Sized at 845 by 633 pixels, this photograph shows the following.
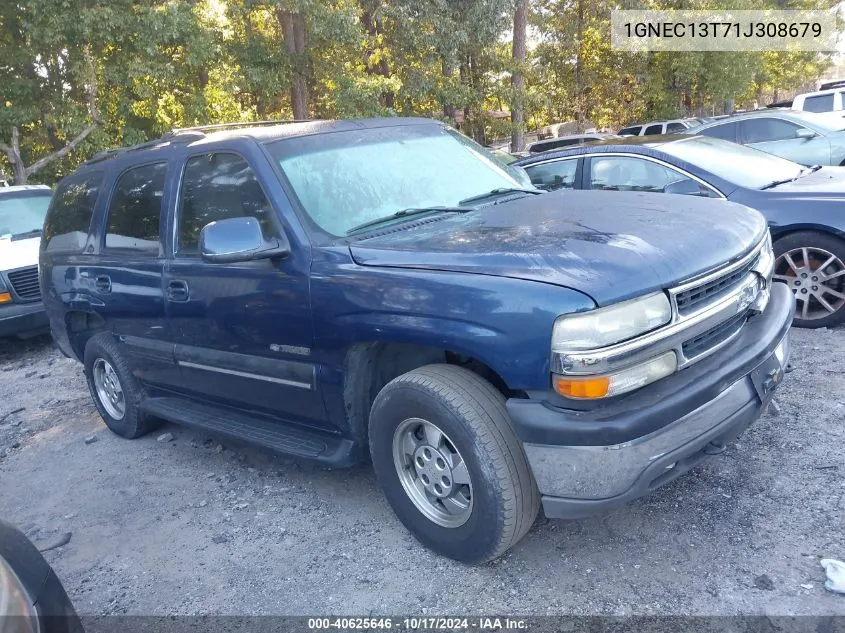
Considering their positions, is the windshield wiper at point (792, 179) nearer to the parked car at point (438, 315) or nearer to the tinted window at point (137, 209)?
the parked car at point (438, 315)

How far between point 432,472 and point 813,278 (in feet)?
12.9

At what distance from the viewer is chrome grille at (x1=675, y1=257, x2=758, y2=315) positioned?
271 cm

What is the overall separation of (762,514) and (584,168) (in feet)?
13.4

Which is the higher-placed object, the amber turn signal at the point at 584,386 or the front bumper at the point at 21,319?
the amber turn signal at the point at 584,386

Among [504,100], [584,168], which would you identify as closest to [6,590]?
[584,168]

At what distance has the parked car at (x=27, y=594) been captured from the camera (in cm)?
195

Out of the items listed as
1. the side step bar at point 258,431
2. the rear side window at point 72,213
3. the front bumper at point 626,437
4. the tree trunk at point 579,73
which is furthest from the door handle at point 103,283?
the tree trunk at point 579,73

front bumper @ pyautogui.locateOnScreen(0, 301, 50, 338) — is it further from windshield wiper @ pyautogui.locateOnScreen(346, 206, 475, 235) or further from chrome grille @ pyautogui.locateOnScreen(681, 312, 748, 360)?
chrome grille @ pyautogui.locateOnScreen(681, 312, 748, 360)

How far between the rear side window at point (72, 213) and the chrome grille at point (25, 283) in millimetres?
2813

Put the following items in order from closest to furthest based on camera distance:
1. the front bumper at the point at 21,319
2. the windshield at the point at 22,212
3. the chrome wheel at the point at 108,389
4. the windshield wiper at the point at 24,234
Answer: the chrome wheel at the point at 108,389
the front bumper at the point at 21,319
the windshield wiper at the point at 24,234
the windshield at the point at 22,212

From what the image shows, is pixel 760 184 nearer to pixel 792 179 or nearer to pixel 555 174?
pixel 792 179

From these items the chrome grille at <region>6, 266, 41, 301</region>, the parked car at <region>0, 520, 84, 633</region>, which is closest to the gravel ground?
the parked car at <region>0, 520, 84, 633</region>

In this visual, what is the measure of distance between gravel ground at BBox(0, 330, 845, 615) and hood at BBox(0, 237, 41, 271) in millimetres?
4046

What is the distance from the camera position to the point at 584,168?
6.57m
